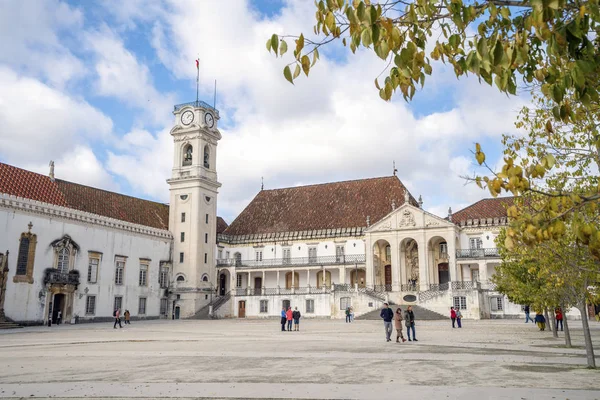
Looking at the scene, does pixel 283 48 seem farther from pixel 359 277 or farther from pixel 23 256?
pixel 359 277

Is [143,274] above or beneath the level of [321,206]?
beneath

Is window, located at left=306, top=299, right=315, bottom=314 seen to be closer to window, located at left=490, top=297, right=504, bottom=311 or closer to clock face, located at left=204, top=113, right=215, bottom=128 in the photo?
window, located at left=490, top=297, right=504, bottom=311

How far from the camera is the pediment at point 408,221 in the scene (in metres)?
48.8

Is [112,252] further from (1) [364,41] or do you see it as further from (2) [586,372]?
(1) [364,41]

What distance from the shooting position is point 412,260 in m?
51.9

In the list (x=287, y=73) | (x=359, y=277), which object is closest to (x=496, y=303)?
(x=359, y=277)

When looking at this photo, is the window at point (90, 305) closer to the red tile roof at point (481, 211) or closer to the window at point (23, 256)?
the window at point (23, 256)

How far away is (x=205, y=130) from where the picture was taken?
5494 cm

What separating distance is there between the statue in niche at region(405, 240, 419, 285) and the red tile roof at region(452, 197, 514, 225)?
457cm

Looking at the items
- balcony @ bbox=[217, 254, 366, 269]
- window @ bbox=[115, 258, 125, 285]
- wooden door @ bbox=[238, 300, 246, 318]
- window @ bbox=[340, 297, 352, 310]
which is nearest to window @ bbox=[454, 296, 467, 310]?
window @ bbox=[340, 297, 352, 310]

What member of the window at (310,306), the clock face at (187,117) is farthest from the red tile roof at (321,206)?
the clock face at (187,117)

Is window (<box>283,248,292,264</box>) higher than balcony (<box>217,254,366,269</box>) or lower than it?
higher

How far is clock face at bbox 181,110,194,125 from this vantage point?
5562 cm

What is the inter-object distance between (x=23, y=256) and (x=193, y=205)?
59.2ft
